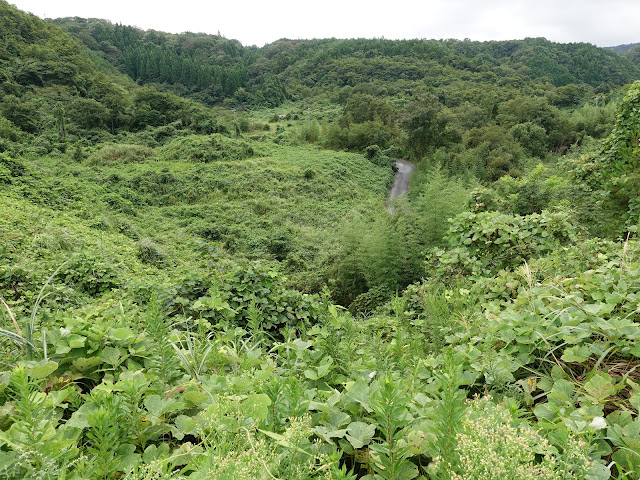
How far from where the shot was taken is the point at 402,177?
24031 millimetres

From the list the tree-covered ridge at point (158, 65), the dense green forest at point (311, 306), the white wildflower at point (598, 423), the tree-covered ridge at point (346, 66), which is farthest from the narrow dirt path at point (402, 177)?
the tree-covered ridge at point (158, 65)

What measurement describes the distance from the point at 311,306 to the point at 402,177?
2166cm

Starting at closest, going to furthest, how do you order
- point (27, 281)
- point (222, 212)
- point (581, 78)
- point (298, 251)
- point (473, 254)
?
point (473, 254)
point (27, 281)
point (298, 251)
point (222, 212)
point (581, 78)

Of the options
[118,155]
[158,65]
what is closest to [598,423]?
[118,155]

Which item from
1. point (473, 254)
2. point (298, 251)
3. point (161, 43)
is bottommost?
point (298, 251)

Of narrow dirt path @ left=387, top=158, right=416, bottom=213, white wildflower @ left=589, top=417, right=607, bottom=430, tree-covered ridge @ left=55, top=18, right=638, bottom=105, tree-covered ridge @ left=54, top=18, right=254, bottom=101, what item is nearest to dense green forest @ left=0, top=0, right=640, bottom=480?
white wildflower @ left=589, top=417, right=607, bottom=430

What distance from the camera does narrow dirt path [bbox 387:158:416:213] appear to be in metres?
22.0

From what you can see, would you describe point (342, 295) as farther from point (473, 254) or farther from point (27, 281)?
point (27, 281)

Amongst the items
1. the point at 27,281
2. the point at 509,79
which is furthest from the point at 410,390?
the point at 509,79

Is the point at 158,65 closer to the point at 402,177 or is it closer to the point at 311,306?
the point at 402,177

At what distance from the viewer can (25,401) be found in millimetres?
789

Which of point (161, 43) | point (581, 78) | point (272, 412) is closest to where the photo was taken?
point (272, 412)

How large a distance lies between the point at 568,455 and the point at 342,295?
7157mm

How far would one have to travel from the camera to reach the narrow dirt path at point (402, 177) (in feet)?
72.2
